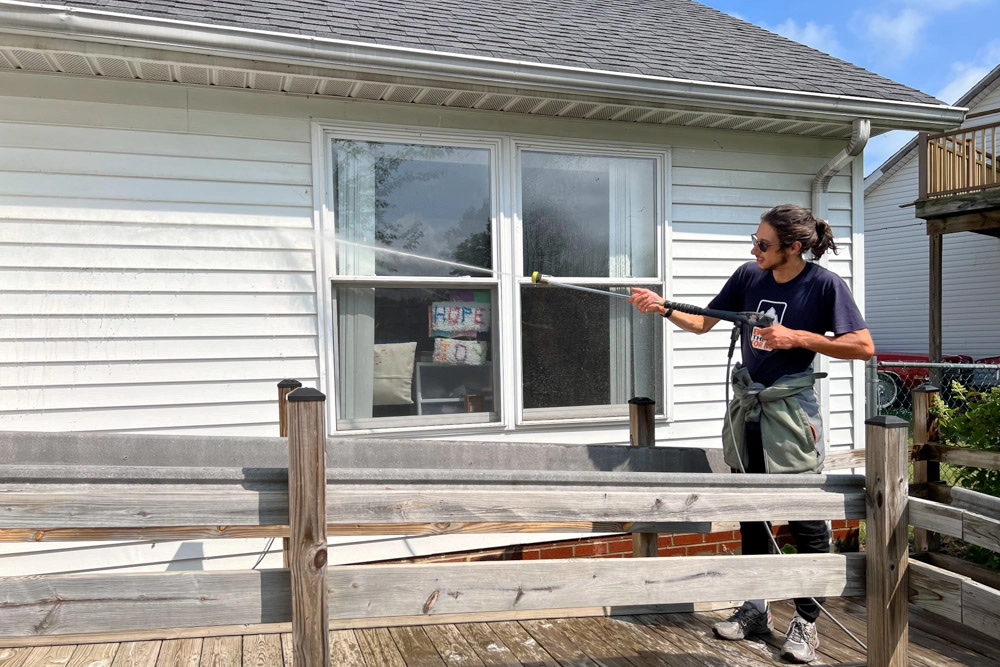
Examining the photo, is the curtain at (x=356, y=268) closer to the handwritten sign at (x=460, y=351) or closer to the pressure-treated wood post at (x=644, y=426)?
the handwritten sign at (x=460, y=351)

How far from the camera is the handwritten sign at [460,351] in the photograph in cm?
422

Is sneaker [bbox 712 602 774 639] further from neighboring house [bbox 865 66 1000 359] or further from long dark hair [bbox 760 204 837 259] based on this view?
neighboring house [bbox 865 66 1000 359]

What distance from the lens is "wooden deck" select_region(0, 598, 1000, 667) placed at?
125 inches

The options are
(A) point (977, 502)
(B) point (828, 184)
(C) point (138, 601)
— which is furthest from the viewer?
(B) point (828, 184)

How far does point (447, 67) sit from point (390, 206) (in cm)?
82

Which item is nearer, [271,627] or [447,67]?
[271,627]

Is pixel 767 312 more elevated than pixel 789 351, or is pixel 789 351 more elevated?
pixel 767 312

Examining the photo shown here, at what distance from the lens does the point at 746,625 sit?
3420 millimetres

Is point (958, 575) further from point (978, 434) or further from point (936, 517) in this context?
point (978, 434)

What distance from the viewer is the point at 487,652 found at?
3.29 meters

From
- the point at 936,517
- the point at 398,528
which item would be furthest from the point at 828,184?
the point at 398,528

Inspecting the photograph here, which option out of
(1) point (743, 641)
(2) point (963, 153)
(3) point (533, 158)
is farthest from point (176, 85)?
A: (2) point (963, 153)

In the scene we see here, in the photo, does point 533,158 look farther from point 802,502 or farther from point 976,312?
point 976,312

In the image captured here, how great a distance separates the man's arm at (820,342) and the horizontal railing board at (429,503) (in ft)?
1.75
